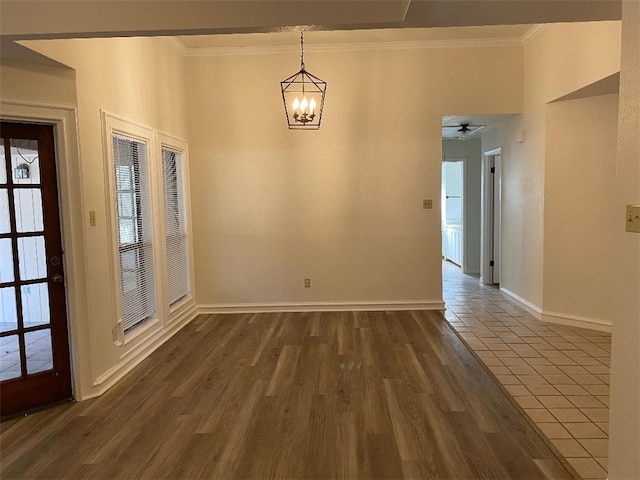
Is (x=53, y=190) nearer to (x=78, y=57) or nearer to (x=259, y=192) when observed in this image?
(x=78, y=57)

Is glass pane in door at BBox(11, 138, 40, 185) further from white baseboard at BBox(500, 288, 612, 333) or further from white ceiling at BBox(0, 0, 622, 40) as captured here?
white baseboard at BBox(500, 288, 612, 333)

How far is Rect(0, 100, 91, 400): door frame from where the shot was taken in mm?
3082

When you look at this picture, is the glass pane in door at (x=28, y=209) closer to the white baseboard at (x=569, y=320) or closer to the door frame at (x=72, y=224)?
the door frame at (x=72, y=224)

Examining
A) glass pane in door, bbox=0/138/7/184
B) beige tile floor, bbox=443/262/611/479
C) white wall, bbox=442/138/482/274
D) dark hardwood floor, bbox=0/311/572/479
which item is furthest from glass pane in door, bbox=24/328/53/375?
white wall, bbox=442/138/482/274

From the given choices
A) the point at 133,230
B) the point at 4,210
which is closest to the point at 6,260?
the point at 4,210

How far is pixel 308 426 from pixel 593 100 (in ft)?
14.0

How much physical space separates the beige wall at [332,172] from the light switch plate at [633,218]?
3.51 metres

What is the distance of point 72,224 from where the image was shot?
3.16 metres

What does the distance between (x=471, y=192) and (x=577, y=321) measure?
12.5 ft

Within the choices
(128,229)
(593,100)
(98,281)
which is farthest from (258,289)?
(593,100)

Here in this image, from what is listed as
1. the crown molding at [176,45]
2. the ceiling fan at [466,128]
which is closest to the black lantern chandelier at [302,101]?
the crown molding at [176,45]

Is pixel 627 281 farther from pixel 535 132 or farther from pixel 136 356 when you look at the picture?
pixel 136 356

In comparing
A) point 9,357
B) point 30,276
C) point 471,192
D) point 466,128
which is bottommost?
point 9,357

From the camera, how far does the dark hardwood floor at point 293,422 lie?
2376 mm
